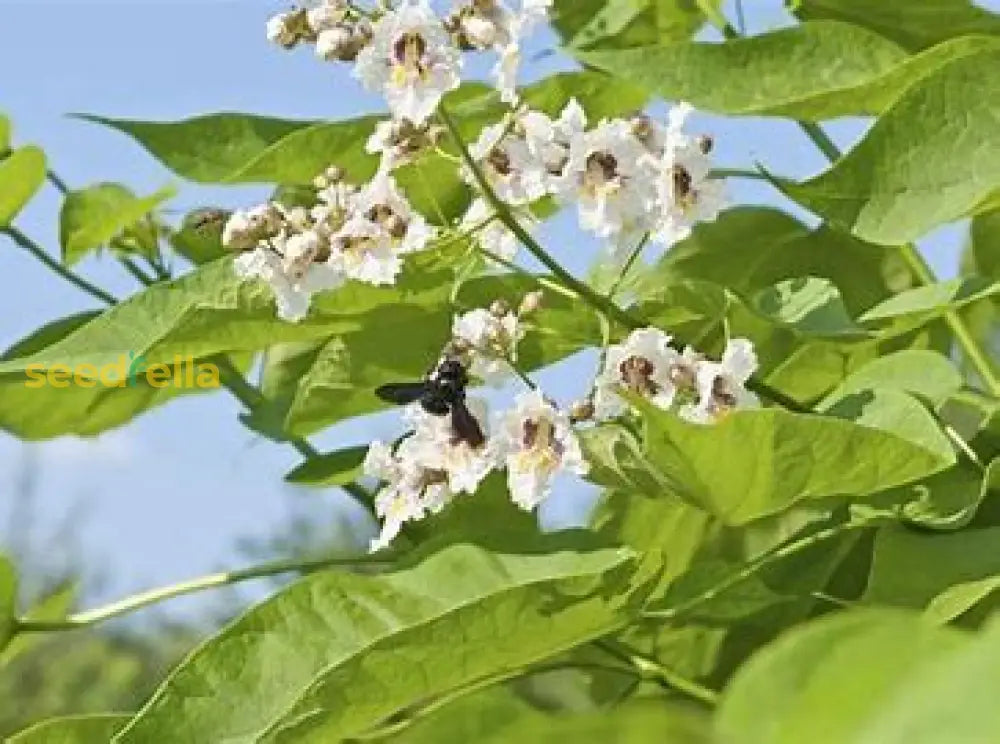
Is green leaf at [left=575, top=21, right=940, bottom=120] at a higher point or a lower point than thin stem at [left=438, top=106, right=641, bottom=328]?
higher

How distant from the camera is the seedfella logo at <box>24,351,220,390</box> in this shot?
71 cm

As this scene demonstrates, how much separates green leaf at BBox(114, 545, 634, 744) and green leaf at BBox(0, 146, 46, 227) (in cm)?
40

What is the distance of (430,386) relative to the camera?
67 centimetres

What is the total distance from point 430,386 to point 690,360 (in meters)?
0.10

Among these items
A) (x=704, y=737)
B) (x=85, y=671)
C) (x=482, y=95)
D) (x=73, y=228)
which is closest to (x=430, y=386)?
(x=482, y=95)

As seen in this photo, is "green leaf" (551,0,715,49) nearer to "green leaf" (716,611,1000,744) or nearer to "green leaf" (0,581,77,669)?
"green leaf" (0,581,77,669)

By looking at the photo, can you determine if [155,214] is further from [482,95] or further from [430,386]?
[430,386]

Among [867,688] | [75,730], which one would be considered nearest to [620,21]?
[75,730]

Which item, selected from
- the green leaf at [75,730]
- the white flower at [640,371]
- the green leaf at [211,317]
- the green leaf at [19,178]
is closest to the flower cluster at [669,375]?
the white flower at [640,371]

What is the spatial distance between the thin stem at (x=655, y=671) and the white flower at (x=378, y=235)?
6.7 inches

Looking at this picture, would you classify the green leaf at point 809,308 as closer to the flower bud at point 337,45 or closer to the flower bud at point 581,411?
the flower bud at point 581,411

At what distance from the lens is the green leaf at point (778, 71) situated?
2.16 feet

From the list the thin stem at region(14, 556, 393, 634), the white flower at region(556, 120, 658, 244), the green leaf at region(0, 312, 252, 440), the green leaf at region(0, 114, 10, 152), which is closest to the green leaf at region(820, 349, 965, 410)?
the white flower at region(556, 120, 658, 244)

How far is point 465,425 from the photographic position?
0.66 metres
